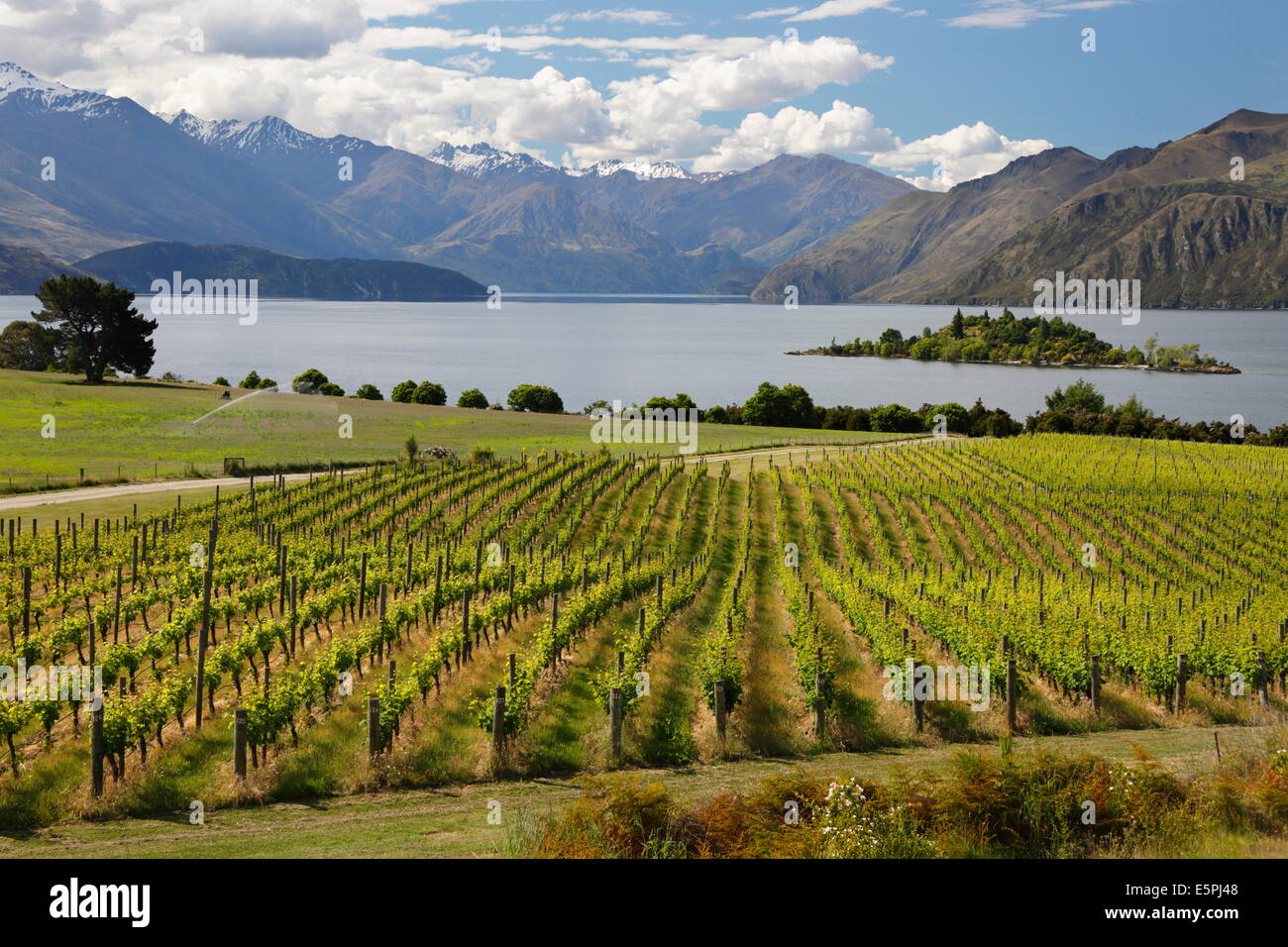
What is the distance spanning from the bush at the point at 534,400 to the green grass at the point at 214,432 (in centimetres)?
839

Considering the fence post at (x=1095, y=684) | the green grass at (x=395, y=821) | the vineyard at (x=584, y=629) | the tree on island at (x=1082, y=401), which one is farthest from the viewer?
the tree on island at (x=1082, y=401)

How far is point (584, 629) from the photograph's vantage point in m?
25.9

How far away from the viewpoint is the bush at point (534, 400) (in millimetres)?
103062

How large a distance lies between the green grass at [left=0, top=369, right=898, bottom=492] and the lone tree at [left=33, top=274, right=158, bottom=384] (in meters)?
2.35

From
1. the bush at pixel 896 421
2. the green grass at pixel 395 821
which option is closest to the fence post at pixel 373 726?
the green grass at pixel 395 821

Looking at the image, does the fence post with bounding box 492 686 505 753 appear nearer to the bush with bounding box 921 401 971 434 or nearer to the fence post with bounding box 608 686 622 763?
the fence post with bounding box 608 686 622 763

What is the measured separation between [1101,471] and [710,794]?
50279mm

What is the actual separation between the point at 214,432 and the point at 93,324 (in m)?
35.1

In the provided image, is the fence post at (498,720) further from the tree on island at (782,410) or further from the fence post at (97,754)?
the tree on island at (782,410)

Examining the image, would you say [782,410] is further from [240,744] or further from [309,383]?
[240,744]

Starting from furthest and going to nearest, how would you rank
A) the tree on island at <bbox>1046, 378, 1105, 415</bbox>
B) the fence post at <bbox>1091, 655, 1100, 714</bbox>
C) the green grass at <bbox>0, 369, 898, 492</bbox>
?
the tree on island at <bbox>1046, 378, 1105, 415</bbox>
the green grass at <bbox>0, 369, 898, 492</bbox>
the fence post at <bbox>1091, 655, 1100, 714</bbox>

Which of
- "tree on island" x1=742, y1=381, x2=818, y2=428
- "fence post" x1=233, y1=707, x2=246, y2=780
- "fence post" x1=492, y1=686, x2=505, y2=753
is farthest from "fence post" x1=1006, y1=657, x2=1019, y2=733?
"tree on island" x1=742, y1=381, x2=818, y2=428

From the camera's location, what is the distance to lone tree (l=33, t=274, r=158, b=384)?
94.9 m
